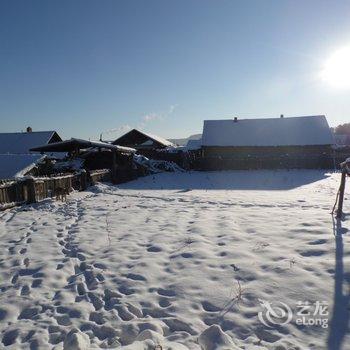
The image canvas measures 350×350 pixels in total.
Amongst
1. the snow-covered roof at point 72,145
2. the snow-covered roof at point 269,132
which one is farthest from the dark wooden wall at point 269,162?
the snow-covered roof at point 72,145

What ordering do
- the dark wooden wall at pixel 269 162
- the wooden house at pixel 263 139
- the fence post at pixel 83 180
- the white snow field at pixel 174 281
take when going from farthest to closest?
the wooden house at pixel 263 139
the dark wooden wall at pixel 269 162
the fence post at pixel 83 180
the white snow field at pixel 174 281

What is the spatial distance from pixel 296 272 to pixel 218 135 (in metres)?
33.6

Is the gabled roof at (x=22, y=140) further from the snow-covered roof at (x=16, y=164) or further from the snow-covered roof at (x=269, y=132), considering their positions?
the snow-covered roof at (x=16, y=164)

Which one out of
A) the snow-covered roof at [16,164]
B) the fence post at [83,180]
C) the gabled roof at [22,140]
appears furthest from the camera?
the gabled roof at [22,140]

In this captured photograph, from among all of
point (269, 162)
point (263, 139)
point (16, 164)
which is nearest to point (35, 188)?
point (16, 164)

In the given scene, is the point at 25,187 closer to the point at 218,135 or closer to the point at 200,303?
the point at 200,303

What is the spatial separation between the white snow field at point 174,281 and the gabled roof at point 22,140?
3086 centimetres

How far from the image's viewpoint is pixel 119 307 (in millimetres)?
4602

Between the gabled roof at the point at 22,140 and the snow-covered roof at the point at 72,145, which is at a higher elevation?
the gabled roof at the point at 22,140

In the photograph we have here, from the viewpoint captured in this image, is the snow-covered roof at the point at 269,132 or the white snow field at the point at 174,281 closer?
the white snow field at the point at 174,281

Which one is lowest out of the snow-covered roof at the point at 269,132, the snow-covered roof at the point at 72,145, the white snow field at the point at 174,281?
the white snow field at the point at 174,281

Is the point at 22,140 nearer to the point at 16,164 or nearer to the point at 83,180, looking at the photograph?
the point at 16,164

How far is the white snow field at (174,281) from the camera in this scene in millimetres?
3908

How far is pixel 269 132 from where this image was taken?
37.8 metres
